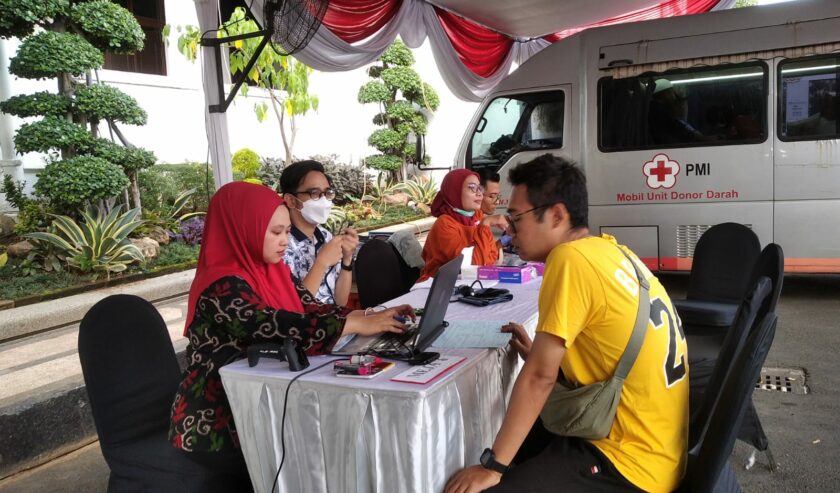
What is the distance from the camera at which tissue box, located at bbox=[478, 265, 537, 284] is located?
3334mm

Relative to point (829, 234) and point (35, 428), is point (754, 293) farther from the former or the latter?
point (829, 234)

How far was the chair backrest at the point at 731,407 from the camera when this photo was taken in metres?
1.49

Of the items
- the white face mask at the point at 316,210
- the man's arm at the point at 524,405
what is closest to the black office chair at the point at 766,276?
the man's arm at the point at 524,405

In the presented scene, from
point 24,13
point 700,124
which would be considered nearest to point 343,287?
point 700,124

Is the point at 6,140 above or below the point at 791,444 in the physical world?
above

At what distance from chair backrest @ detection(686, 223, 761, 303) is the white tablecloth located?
1.89 metres

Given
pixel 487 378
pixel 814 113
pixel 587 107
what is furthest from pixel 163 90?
pixel 487 378

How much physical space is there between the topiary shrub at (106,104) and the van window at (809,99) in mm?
6327

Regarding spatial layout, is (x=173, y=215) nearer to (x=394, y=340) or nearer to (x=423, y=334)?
(x=394, y=340)

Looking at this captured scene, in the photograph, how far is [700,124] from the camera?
19.7 ft

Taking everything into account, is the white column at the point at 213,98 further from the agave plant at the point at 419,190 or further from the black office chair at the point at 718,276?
the agave plant at the point at 419,190

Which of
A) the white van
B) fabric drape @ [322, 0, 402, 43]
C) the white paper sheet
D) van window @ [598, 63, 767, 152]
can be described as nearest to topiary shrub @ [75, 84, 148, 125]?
fabric drape @ [322, 0, 402, 43]

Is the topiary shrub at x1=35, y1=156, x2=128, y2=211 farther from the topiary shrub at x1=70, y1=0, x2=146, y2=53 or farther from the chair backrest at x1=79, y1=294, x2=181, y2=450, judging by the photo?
the chair backrest at x1=79, y1=294, x2=181, y2=450

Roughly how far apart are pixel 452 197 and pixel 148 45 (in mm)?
7246
